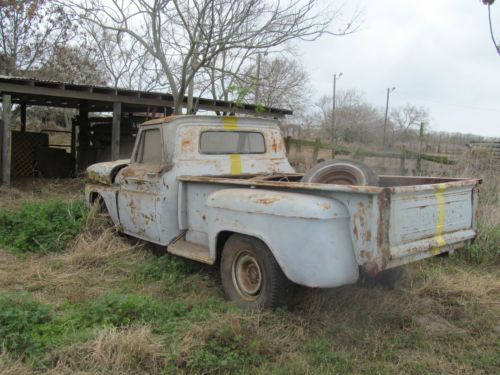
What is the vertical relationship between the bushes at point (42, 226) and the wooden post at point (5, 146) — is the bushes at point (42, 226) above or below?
below

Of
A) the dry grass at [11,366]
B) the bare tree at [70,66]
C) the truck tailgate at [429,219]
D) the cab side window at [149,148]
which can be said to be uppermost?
the bare tree at [70,66]

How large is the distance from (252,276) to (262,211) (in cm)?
74

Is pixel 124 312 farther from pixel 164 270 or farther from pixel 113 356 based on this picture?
pixel 164 270

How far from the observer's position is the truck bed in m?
3.10

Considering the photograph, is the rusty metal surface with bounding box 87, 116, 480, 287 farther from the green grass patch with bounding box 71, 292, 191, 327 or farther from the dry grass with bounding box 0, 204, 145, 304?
the green grass patch with bounding box 71, 292, 191, 327

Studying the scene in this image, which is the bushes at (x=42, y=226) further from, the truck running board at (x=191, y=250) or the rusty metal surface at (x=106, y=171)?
the truck running board at (x=191, y=250)

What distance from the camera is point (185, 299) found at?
164 inches

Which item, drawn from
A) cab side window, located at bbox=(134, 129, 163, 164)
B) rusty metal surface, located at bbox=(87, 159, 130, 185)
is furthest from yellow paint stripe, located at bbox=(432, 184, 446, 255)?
rusty metal surface, located at bbox=(87, 159, 130, 185)

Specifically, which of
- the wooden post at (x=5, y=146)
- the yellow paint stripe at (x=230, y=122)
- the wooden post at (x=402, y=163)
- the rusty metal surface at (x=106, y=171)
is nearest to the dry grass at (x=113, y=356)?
the yellow paint stripe at (x=230, y=122)

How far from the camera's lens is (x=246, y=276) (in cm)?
402

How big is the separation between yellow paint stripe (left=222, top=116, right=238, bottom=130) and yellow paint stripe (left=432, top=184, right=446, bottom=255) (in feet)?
8.36

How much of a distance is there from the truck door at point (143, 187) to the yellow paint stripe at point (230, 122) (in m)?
0.76

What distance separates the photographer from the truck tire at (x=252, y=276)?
3633 millimetres

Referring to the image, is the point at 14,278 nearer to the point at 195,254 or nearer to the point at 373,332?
the point at 195,254
